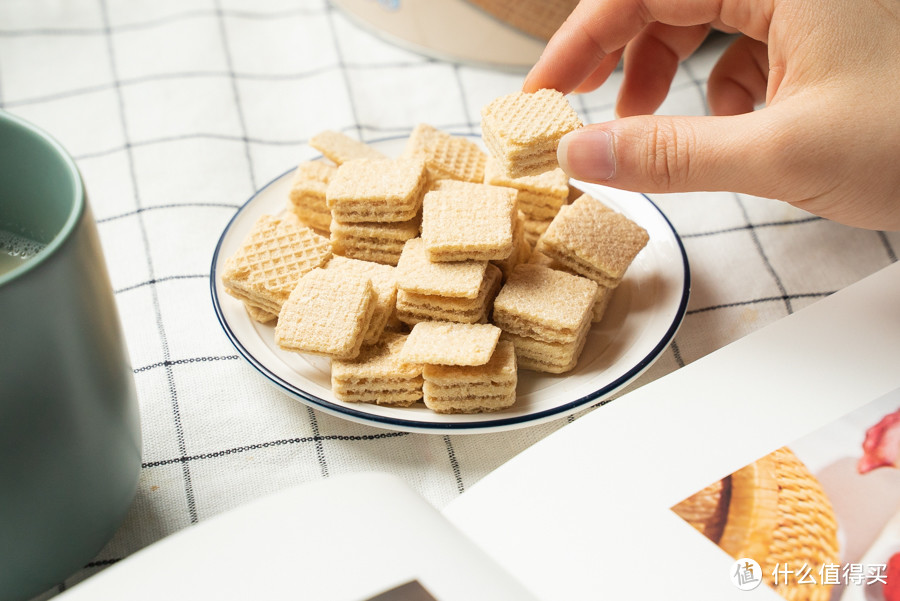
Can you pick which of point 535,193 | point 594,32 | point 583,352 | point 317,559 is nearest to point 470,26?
point 594,32

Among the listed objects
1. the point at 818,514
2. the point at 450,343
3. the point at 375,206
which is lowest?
the point at 818,514

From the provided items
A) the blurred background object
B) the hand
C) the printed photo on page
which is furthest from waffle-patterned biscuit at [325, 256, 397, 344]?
the blurred background object

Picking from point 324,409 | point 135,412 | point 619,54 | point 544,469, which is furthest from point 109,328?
point 619,54

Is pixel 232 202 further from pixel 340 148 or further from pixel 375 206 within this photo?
pixel 375 206

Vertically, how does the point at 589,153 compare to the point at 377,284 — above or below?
above

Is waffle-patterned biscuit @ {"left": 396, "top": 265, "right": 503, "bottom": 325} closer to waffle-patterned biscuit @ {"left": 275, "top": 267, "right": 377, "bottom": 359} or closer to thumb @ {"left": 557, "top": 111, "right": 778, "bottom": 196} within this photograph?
waffle-patterned biscuit @ {"left": 275, "top": 267, "right": 377, "bottom": 359}

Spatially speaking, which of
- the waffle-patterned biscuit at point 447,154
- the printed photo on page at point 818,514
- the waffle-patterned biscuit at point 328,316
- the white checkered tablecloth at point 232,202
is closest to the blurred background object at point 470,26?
the white checkered tablecloth at point 232,202

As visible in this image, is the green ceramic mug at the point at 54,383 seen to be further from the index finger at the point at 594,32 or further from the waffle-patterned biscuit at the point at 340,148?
the index finger at the point at 594,32

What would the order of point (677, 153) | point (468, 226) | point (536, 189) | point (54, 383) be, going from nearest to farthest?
point (54, 383), point (677, 153), point (468, 226), point (536, 189)
